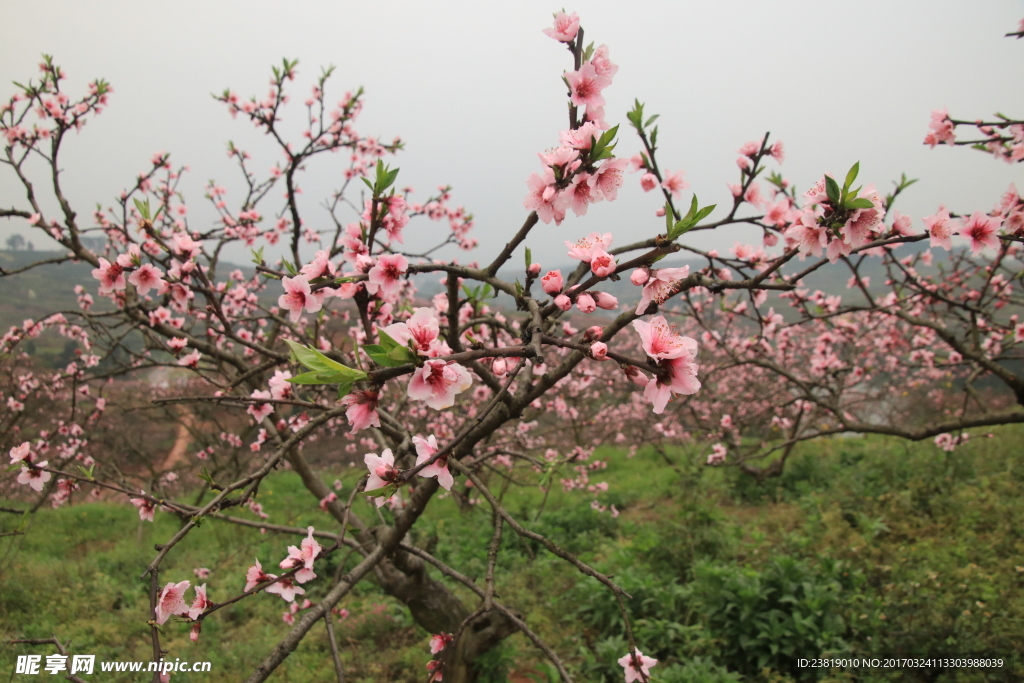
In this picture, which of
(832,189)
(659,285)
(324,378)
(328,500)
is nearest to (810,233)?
(832,189)

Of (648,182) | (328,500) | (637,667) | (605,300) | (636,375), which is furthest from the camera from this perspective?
(328,500)

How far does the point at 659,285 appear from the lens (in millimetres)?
1292

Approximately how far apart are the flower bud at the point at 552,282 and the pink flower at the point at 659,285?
225 millimetres

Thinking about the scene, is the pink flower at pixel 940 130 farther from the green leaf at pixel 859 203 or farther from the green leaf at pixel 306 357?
the green leaf at pixel 306 357

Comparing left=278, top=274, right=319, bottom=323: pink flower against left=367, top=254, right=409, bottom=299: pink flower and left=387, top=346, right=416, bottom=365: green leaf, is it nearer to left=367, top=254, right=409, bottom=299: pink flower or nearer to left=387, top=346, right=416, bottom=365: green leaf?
left=367, top=254, right=409, bottom=299: pink flower

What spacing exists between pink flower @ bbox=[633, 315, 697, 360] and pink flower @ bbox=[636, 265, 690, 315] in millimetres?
166

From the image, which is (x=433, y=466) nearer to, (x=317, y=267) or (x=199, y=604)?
(x=317, y=267)

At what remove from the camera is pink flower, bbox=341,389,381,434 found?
1.07m

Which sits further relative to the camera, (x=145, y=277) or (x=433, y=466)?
(x=145, y=277)

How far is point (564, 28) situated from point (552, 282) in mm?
909

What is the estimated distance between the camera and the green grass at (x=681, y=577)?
11.8 feet

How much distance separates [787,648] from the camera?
3.54 m

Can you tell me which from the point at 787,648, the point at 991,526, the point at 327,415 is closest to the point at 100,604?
the point at 327,415

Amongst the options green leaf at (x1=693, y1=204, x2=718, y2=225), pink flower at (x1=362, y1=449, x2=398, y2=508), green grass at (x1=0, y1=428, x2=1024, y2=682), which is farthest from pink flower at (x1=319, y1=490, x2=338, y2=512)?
green leaf at (x1=693, y1=204, x2=718, y2=225)
